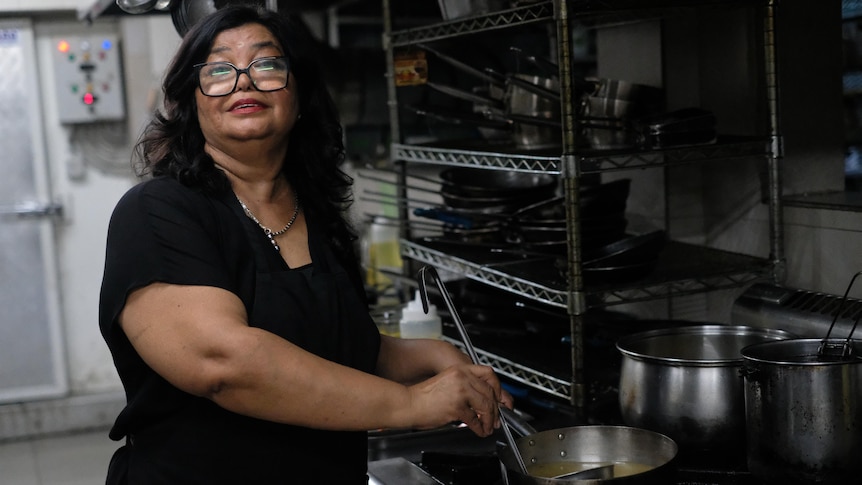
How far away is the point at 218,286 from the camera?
1.57 metres

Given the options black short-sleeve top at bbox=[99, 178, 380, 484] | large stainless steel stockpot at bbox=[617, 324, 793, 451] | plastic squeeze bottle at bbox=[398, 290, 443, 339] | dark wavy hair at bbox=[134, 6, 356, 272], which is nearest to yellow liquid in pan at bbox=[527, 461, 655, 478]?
large stainless steel stockpot at bbox=[617, 324, 793, 451]

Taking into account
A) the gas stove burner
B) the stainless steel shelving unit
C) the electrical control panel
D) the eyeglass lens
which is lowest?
the gas stove burner

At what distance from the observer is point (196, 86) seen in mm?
1751

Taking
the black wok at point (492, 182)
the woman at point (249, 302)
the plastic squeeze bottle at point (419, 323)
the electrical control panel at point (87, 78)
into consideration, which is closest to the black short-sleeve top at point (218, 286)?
the woman at point (249, 302)

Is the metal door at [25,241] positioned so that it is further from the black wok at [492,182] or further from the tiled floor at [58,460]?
the black wok at [492,182]

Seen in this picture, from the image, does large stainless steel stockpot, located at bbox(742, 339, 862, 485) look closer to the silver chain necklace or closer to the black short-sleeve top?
the black short-sleeve top

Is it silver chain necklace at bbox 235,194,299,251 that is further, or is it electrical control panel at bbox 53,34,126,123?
electrical control panel at bbox 53,34,126,123

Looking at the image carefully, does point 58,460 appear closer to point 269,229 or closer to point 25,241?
point 25,241

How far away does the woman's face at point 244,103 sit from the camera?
5.63 feet

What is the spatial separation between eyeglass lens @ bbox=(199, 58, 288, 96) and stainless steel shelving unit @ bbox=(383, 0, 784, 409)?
663 millimetres

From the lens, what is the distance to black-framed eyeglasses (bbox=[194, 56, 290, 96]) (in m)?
1.72

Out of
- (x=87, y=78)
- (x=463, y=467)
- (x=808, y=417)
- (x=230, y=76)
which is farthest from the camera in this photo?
(x=87, y=78)

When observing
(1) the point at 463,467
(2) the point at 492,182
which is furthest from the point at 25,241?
(1) the point at 463,467

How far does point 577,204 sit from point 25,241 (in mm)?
4383
